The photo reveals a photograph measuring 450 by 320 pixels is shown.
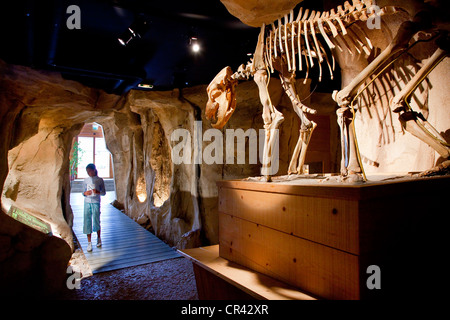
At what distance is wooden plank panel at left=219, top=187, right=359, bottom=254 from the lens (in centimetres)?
145

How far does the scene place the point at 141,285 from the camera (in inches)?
190

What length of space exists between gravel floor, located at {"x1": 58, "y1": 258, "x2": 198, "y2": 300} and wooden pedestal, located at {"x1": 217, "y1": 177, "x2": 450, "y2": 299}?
3.20 metres

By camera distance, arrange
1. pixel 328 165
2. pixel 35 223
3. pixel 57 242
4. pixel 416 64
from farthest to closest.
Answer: pixel 328 165
pixel 35 223
pixel 57 242
pixel 416 64

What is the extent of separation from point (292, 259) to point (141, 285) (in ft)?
12.9

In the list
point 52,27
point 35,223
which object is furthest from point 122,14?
point 35,223

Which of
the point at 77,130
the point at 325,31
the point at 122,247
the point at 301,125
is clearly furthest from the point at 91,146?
the point at 325,31

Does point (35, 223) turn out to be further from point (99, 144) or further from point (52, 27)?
point (99, 144)

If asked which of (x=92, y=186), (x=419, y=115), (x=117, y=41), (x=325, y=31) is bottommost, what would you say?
(x=92, y=186)

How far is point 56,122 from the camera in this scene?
6.82 meters

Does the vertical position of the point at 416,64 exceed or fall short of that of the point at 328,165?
it exceeds it

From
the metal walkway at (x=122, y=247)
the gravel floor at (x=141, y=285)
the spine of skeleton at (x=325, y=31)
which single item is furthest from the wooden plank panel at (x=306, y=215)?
the metal walkway at (x=122, y=247)

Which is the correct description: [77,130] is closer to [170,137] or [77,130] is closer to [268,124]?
[170,137]

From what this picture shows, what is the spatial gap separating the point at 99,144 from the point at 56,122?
44.6 feet

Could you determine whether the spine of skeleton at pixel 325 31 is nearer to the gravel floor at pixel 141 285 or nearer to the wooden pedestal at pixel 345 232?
the wooden pedestal at pixel 345 232
